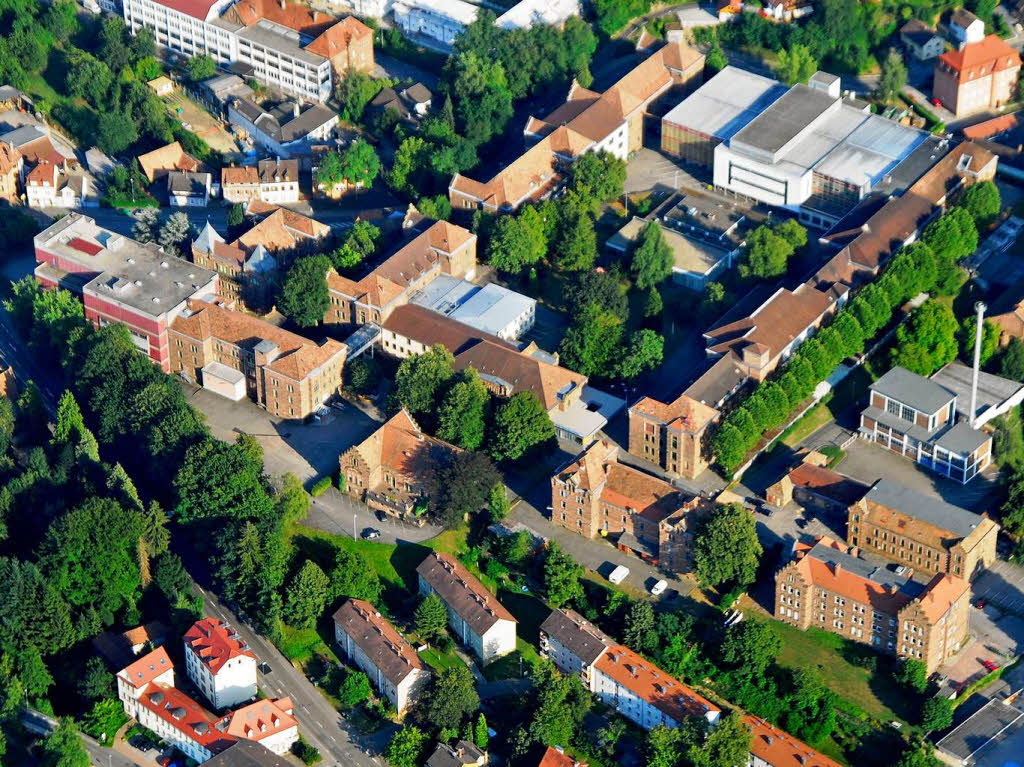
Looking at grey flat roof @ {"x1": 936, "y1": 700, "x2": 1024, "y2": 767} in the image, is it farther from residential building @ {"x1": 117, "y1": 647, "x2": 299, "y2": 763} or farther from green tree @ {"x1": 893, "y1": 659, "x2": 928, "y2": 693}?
residential building @ {"x1": 117, "y1": 647, "x2": 299, "y2": 763}

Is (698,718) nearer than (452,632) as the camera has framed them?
Yes

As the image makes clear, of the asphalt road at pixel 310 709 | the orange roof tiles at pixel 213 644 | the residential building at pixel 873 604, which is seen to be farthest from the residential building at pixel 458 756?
the residential building at pixel 873 604

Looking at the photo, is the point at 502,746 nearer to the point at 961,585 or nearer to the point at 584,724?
the point at 584,724

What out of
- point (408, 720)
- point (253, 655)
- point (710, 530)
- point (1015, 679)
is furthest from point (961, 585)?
point (253, 655)

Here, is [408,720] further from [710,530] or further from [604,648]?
[710,530]

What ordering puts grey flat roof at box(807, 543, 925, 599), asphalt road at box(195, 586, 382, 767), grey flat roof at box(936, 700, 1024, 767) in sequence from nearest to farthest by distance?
grey flat roof at box(936, 700, 1024, 767) < asphalt road at box(195, 586, 382, 767) < grey flat roof at box(807, 543, 925, 599)

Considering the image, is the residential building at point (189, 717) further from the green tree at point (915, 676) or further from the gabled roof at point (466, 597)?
the green tree at point (915, 676)

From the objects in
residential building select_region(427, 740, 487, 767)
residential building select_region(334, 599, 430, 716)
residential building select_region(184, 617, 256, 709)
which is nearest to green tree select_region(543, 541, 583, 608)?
residential building select_region(334, 599, 430, 716)

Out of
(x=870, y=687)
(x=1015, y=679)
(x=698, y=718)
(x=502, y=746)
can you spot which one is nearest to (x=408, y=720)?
(x=502, y=746)
